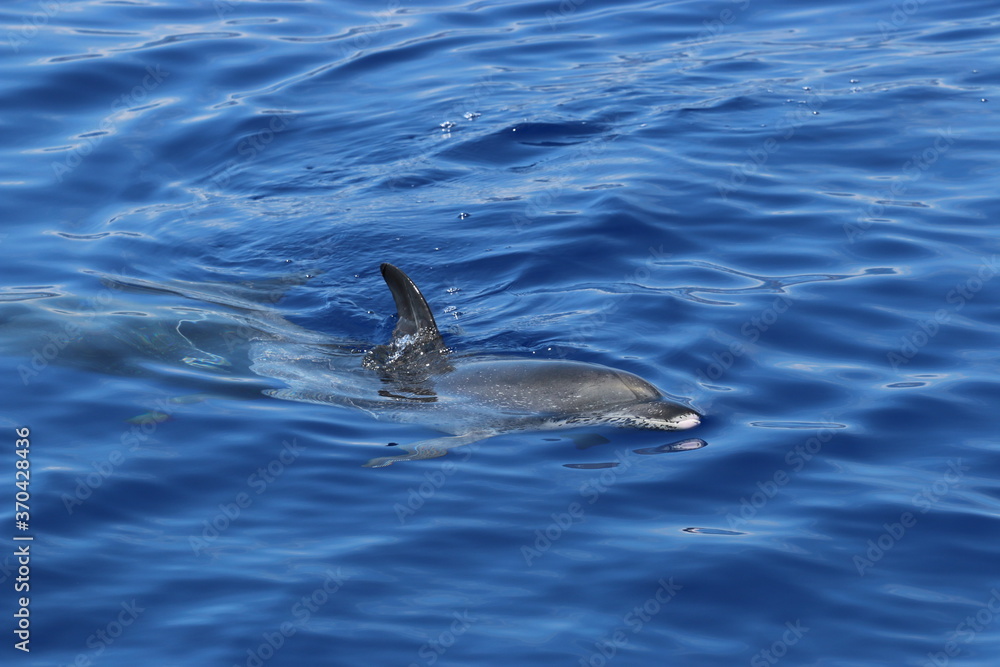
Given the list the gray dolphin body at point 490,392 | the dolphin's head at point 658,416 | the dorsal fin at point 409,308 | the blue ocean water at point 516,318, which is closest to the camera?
the blue ocean water at point 516,318

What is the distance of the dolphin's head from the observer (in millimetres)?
9094

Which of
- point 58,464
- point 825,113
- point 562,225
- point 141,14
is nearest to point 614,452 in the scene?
point 58,464

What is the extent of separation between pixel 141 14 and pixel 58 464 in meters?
14.9

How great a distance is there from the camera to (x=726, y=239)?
13062mm

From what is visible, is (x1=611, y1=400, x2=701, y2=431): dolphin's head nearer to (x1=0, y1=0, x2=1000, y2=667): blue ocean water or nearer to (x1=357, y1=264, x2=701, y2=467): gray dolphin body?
(x1=357, y1=264, x2=701, y2=467): gray dolphin body

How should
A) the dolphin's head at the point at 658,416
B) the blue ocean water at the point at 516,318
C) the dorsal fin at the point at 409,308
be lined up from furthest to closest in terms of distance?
the dorsal fin at the point at 409,308 < the dolphin's head at the point at 658,416 < the blue ocean water at the point at 516,318

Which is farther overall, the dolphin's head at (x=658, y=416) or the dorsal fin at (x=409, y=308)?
the dorsal fin at (x=409, y=308)

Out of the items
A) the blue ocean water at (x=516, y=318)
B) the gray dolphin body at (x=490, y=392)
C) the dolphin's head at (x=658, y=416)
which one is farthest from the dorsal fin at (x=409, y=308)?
the dolphin's head at (x=658, y=416)

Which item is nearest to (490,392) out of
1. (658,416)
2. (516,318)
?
(658,416)

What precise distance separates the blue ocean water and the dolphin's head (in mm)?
158

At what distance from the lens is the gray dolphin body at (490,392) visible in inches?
362

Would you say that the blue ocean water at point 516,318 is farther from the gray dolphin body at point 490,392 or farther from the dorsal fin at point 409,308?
the dorsal fin at point 409,308

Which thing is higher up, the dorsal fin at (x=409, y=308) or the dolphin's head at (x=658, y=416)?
the dorsal fin at (x=409, y=308)

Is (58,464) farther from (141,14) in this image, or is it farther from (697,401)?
(141,14)
